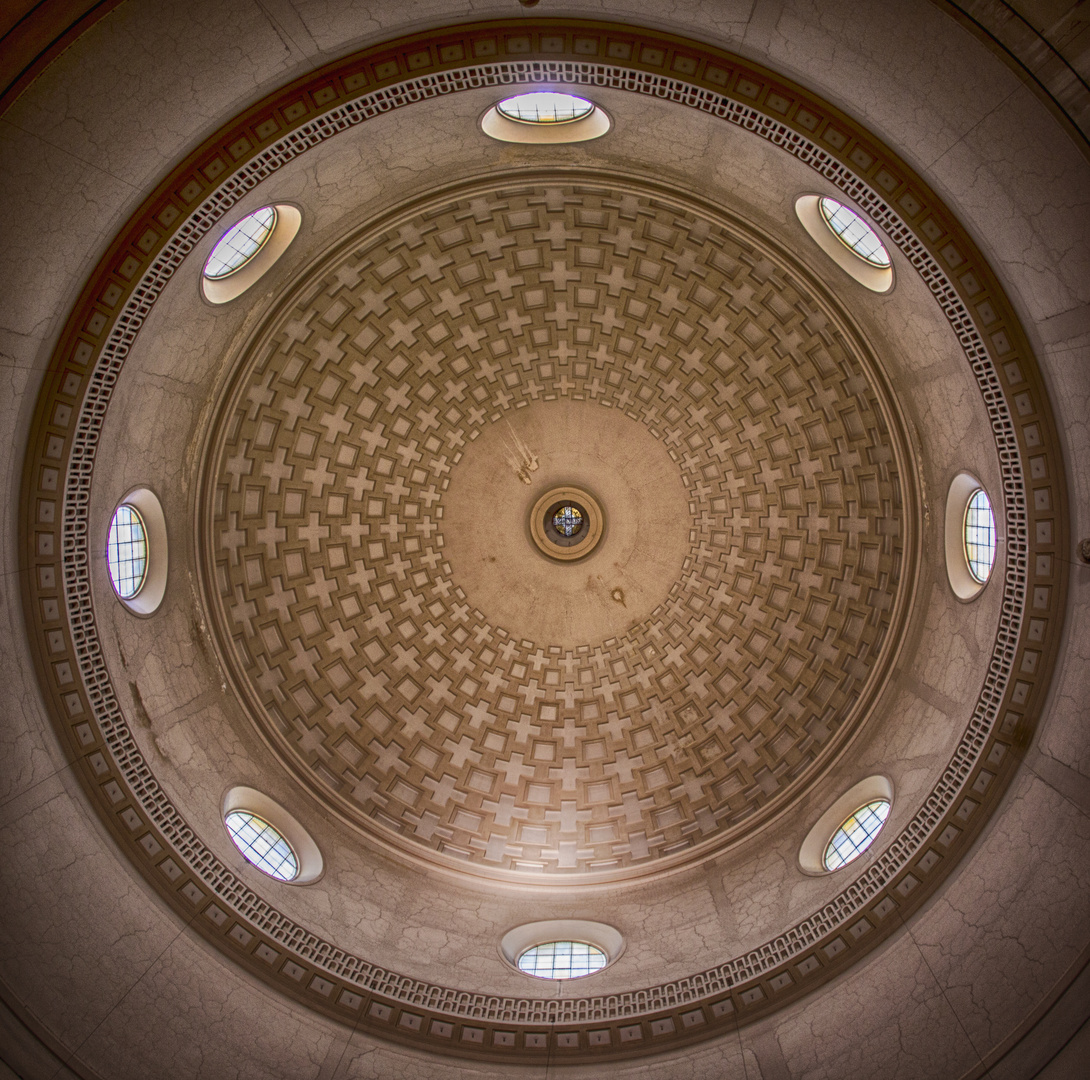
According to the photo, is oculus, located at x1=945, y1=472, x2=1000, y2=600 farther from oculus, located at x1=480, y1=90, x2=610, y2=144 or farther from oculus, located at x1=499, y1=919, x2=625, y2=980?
oculus, located at x1=499, y1=919, x2=625, y2=980

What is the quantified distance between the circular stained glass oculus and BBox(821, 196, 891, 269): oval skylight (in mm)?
8607

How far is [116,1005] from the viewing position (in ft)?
40.3

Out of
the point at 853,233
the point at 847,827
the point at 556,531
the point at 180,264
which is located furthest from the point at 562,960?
the point at 853,233

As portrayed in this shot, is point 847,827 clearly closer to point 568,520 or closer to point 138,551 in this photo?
point 568,520

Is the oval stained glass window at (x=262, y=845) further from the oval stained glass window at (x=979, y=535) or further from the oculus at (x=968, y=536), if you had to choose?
the oval stained glass window at (x=979, y=535)

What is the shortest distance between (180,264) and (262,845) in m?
10.3

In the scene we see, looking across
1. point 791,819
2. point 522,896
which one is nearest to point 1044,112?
point 791,819

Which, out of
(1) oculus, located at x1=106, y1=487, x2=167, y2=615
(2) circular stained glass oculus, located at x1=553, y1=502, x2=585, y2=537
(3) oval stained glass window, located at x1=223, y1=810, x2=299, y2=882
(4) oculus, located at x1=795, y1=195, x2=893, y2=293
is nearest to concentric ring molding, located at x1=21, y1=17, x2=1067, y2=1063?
(3) oval stained glass window, located at x1=223, y1=810, x2=299, y2=882

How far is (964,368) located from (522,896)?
40.4 feet

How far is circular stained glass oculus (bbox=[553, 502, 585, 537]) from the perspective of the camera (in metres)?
20.4

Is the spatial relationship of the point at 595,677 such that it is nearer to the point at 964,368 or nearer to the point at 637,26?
the point at 964,368

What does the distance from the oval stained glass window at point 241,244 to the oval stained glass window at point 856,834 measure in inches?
587

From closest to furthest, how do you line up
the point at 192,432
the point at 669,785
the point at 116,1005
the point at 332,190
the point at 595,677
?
the point at 116,1005 < the point at 332,190 < the point at 192,432 < the point at 669,785 < the point at 595,677

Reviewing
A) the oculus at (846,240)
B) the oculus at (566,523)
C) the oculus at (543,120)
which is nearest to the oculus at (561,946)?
the oculus at (566,523)
